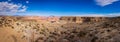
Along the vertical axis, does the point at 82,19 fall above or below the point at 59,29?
above

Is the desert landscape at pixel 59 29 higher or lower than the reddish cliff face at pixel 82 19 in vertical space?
lower

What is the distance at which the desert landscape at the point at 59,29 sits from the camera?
3758mm

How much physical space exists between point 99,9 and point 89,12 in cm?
15

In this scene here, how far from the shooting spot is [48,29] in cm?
392

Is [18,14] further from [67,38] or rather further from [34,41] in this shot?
[67,38]

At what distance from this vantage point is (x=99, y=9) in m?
3.81

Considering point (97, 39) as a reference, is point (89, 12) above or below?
above

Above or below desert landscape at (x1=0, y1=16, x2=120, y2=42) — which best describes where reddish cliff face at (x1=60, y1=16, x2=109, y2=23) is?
above

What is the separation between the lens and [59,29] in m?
3.90

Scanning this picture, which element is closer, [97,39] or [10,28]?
[97,39]

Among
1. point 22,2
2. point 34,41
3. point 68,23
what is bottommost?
point 34,41

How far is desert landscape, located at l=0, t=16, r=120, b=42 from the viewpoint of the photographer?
3.76 m

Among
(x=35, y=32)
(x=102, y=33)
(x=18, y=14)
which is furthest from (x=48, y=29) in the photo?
(x=102, y=33)

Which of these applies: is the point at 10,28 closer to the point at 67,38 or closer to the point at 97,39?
the point at 67,38
